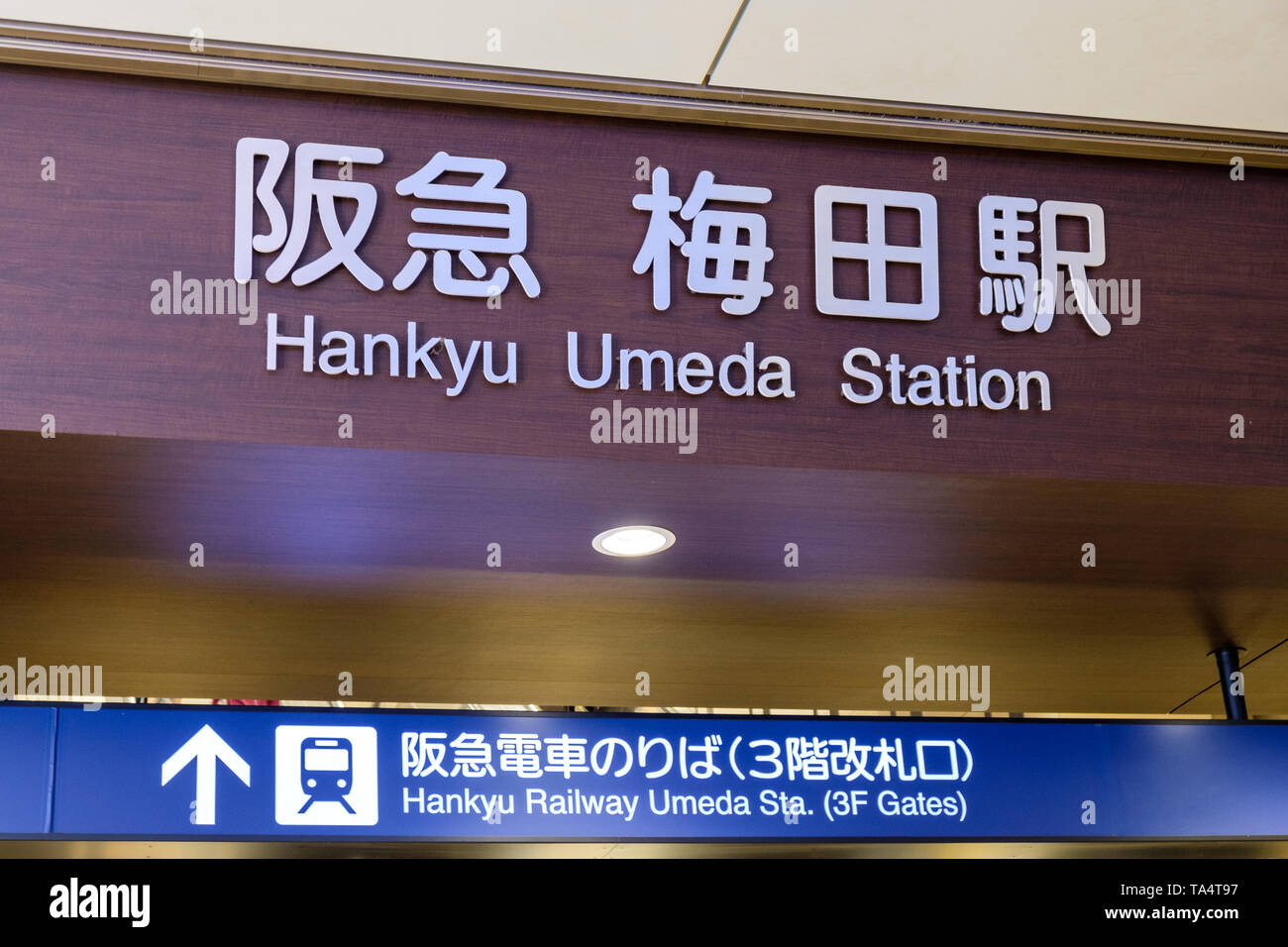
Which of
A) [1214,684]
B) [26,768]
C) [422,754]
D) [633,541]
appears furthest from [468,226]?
[1214,684]

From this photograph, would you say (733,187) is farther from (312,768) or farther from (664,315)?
(312,768)

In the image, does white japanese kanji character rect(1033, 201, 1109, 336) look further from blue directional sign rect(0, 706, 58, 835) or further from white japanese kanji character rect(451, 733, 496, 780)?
blue directional sign rect(0, 706, 58, 835)

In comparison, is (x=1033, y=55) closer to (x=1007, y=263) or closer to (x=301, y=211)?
(x=1007, y=263)

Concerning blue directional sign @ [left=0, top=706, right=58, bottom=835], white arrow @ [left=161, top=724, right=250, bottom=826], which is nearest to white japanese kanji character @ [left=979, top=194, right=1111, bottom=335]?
white arrow @ [left=161, top=724, right=250, bottom=826]

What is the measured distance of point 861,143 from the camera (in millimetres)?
2625

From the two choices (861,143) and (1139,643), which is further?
(1139,643)

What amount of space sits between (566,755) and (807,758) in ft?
1.34

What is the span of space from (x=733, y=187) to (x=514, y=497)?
1.95ft

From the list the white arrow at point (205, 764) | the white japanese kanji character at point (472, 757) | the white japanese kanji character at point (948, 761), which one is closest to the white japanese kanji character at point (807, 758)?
the white japanese kanji character at point (948, 761)

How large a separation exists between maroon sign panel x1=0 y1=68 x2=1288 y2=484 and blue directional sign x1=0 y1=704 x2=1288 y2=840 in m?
0.55

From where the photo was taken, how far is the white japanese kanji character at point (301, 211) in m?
2.37

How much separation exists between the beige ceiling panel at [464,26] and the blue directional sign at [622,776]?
3.43 ft

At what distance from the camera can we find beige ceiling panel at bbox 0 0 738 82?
2.36 meters
